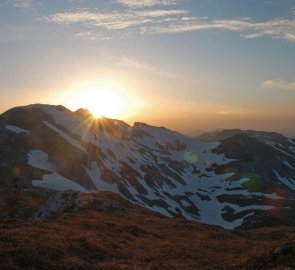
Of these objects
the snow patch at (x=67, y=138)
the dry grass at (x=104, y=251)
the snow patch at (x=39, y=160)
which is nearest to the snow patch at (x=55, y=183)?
the snow patch at (x=39, y=160)

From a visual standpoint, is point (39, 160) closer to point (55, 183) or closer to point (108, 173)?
point (55, 183)

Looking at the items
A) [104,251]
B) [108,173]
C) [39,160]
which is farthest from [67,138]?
[104,251]

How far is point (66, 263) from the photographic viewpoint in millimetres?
21734

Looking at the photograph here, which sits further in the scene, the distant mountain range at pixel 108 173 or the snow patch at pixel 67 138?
the snow patch at pixel 67 138

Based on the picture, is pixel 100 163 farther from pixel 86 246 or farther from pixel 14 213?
pixel 86 246

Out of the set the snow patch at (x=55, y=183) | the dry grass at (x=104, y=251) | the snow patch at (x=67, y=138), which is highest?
the snow patch at (x=67, y=138)

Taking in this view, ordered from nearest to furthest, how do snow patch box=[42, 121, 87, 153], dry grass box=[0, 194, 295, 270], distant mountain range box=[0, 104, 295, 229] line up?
1. dry grass box=[0, 194, 295, 270]
2. distant mountain range box=[0, 104, 295, 229]
3. snow patch box=[42, 121, 87, 153]

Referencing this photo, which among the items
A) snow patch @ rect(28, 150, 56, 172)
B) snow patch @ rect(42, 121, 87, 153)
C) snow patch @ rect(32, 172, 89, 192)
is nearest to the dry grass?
snow patch @ rect(32, 172, 89, 192)

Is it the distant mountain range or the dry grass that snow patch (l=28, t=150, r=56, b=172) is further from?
the dry grass

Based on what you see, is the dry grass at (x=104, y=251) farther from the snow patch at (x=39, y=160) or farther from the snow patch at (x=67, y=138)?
the snow patch at (x=67, y=138)

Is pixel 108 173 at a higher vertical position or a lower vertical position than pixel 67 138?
lower

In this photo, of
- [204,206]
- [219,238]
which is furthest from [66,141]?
[219,238]

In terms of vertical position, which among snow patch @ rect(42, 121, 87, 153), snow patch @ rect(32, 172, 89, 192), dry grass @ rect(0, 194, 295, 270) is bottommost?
snow patch @ rect(32, 172, 89, 192)

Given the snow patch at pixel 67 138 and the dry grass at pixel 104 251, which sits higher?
the snow patch at pixel 67 138
